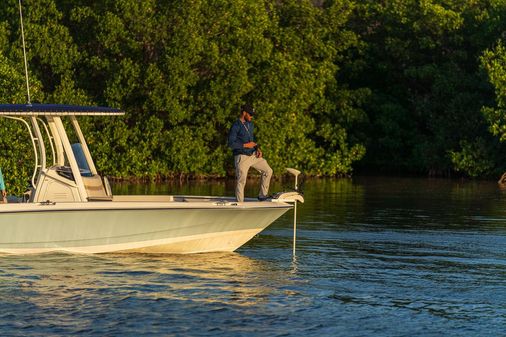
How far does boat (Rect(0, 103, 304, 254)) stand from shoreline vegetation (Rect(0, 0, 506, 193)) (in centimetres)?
2192

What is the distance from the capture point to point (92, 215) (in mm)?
17734

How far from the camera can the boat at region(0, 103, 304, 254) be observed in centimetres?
1767

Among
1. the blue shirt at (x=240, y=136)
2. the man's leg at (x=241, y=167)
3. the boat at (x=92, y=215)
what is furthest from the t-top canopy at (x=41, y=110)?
the man's leg at (x=241, y=167)

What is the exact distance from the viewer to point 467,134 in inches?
2045

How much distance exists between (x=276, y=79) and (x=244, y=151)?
2996cm

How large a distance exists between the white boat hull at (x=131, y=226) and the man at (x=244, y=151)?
465 millimetres

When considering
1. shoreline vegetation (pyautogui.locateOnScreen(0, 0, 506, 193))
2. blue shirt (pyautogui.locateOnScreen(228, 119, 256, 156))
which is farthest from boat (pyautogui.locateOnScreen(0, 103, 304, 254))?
shoreline vegetation (pyautogui.locateOnScreen(0, 0, 506, 193))

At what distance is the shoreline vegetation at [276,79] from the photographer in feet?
152

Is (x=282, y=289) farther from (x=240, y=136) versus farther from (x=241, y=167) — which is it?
Result: (x=240, y=136)

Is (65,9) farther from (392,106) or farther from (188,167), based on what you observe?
(392,106)

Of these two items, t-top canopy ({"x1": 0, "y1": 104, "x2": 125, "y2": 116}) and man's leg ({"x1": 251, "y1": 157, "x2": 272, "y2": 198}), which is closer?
t-top canopy ({"x1": 0, "y1": 104, "x2": 125, "y2": 116})

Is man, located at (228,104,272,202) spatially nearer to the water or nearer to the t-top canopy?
the water

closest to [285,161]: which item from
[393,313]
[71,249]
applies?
[71,249]

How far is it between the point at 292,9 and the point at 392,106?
20.8 feet
